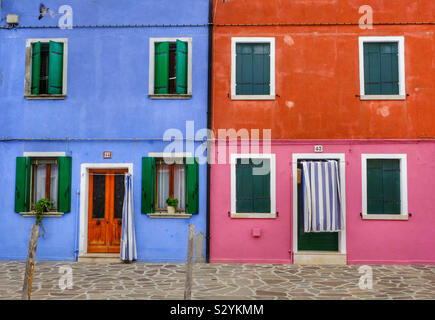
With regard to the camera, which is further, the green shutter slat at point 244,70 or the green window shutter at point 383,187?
the green shutter slat at point 244,70

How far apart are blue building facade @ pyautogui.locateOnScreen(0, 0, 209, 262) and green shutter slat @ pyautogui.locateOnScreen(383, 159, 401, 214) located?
4.56 metres

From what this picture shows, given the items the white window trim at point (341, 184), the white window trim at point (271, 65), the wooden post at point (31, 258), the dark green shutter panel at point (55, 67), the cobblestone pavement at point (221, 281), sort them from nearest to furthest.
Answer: the wooden post at point (31, 258), the cobblestone pavement at point (221, 281), the white window trim at point (341, 184), the white window trim at point (271, 65), the dark green shutter panel at point (55, 67)

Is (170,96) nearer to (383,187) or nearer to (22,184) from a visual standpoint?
(22,184)

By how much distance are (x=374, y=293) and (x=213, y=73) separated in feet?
21.7

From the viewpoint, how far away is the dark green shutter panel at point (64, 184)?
12016 mm

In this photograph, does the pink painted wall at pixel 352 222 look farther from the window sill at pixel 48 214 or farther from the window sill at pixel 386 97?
the window sill at pixel 48 214

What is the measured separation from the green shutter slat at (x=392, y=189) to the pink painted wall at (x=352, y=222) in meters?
0.28

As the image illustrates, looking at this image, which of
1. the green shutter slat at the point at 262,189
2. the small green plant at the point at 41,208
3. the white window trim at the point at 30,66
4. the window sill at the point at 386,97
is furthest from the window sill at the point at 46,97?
the window sill at the point at 386,97

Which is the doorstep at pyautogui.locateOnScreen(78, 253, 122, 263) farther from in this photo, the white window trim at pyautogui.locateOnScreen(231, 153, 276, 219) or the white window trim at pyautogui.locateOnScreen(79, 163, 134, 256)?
the white window trim at pyautogui.locateOnScreen(231, 153, 276, 219)

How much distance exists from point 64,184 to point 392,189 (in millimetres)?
8329

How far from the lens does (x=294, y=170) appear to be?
468 inches

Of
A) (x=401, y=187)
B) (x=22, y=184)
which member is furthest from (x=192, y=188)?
(x=401, y=187)

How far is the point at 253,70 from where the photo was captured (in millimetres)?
12141

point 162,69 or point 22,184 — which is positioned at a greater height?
point 162,69
